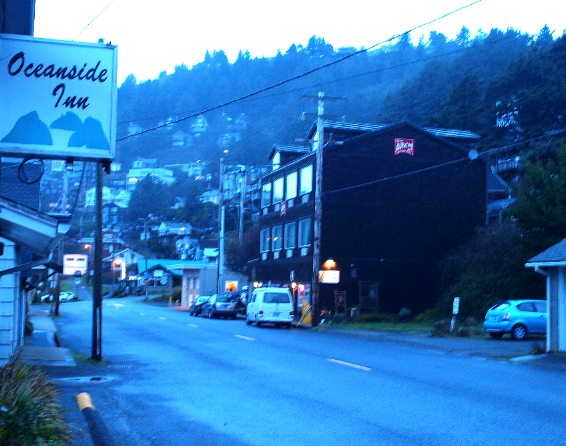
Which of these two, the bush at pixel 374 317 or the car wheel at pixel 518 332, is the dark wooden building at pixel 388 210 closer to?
the bush at pixel 374 317

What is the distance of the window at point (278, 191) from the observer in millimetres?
49875

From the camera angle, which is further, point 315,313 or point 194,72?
point 194,72

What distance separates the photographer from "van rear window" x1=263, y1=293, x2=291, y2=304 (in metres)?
33.9

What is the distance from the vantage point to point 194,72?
650 feet

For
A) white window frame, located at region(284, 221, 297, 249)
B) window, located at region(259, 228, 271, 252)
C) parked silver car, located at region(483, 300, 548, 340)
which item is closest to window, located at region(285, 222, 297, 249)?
white window frame, located at region(284, 221, 297, 249)

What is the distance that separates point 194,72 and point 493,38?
4553 inches

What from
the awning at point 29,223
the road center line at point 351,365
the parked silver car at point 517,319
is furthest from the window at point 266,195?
the awning at point 29,223

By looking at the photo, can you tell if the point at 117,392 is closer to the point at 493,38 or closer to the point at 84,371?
the point at 84,371

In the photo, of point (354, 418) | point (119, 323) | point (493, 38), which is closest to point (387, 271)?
point (119, 323)

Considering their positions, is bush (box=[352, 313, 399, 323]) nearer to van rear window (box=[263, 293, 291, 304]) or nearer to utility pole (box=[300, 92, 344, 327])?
utility pole (box=[300, 92, 344, 327])

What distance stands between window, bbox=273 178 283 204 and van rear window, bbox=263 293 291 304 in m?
16.3

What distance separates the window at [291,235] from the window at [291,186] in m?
1.97

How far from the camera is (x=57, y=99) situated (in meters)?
8.95

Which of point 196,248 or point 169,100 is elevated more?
point 169,100
